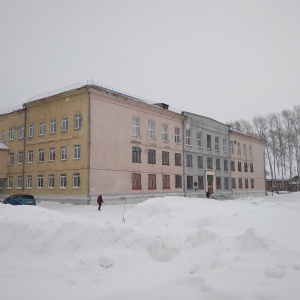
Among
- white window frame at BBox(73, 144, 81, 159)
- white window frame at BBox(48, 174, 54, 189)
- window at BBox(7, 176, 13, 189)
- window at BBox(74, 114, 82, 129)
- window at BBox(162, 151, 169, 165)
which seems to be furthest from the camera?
window at BBox(162, 151, 169, 165)

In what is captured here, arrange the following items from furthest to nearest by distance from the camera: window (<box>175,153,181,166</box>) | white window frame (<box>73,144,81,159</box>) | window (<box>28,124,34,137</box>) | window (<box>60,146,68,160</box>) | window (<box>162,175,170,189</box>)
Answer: window (<box>175,153,181,166</box>) → window (<box>162,175,170,189</box>) → window (<box>28,124,34,137</box>) → window (<box>60,146,68,160</box>) → white window frame (<box>73,144,81,159</box>)

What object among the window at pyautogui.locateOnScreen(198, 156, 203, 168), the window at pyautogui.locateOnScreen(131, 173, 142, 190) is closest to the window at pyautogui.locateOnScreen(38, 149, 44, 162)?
the window at pyautogui.locateOnScreen(131, 173, 142, 190)

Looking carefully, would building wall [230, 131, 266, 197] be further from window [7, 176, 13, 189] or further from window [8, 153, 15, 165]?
window [8, 153, 15, 165]

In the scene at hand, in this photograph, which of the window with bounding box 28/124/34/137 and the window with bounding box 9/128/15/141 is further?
the window with bounding box 9/128/15/141

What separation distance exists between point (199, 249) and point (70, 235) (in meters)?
4.09

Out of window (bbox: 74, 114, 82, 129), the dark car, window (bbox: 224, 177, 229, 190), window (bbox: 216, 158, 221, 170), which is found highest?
window (bbox: 74, 114, 82, 129)

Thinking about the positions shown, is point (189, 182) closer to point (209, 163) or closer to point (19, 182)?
point (209, 163)

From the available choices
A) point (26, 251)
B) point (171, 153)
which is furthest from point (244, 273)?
point (171, 153)

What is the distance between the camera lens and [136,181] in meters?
32.8

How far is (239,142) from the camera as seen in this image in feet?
176

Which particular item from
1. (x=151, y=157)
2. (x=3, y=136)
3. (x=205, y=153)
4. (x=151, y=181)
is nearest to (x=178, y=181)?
(x=151, y=181)

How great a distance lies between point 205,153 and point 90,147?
20792 mm

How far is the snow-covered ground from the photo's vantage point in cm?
606

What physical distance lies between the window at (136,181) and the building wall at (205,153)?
900cm
